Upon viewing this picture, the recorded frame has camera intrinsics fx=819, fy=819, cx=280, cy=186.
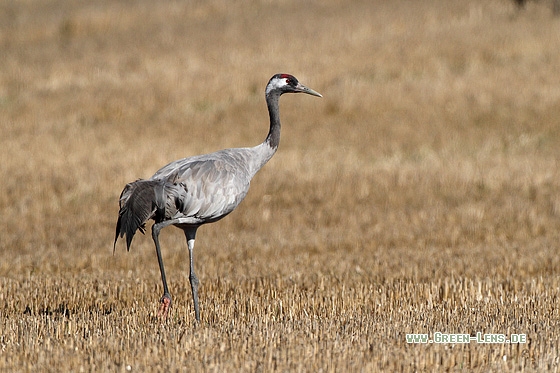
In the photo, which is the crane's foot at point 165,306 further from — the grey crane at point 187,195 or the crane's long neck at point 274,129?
the crane's long neck at point 274,129

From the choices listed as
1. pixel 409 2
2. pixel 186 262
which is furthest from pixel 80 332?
pixel 409 2

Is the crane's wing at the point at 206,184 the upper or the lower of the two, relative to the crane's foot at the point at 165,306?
upper

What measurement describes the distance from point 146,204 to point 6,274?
12.5 ft

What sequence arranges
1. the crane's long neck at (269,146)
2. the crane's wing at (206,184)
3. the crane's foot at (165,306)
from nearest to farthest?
1. the crane's foot at (165,306)
2. the crane's wing at (206,184)
3. the crane's long neck at (269,146)

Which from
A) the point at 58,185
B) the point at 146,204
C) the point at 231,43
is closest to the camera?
the point at 146,204

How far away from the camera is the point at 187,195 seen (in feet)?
25.8

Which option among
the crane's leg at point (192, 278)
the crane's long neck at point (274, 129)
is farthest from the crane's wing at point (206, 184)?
the crane's long neck at point (274, 129)

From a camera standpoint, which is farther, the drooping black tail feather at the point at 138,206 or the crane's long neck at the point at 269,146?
the crane's long neck at the point at 269,146

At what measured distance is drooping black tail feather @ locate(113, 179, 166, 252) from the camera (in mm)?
7395

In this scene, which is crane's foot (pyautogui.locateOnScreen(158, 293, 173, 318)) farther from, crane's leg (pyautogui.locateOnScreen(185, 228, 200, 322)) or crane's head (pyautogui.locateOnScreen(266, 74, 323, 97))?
crane's head (pyautogui.locateOnScreen(266, 74, 323, 97))

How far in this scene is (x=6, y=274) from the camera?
10383 millimetres

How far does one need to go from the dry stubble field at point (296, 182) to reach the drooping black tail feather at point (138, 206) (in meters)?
0.80

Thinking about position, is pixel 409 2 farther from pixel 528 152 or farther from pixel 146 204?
pixel 146 204

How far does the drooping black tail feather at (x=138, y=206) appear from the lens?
739 cm
